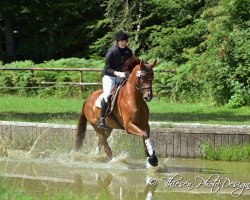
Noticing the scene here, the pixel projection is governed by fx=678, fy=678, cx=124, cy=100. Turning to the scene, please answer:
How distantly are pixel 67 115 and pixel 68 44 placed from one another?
20883mm

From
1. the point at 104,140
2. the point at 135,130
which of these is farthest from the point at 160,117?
the point at 135,130

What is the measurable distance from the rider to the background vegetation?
31.1 feet

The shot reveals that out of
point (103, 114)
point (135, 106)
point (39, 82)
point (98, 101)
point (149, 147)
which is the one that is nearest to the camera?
point (149, 147)

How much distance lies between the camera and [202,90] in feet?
83.9

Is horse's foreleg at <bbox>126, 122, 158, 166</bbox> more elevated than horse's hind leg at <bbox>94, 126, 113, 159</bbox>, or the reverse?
horse's foreleg at <bbox>126, 122, 158, 166</bbox>

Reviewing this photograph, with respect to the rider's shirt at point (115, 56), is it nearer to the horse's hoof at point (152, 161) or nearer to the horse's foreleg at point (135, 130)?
the horse's foreleg at point (135, 130)

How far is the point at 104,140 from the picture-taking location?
566 inches

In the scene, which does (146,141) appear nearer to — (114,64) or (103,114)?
(103,114)

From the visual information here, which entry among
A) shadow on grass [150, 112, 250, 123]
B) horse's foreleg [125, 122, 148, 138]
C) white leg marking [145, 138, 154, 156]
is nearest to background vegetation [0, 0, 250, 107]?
shadow on grass [150, 112, 250, 123]

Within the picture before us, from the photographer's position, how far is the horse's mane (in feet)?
43.8

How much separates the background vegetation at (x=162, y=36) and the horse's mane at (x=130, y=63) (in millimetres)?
10011

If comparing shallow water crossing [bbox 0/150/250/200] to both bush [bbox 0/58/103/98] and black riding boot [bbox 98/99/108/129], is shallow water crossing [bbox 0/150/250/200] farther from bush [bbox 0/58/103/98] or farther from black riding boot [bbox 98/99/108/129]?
bush [bbox 0/58/103/98]

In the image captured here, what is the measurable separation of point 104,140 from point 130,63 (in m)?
1.93

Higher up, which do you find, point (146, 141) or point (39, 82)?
point (146, 141)
